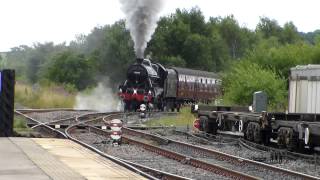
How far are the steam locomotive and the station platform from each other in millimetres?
19667

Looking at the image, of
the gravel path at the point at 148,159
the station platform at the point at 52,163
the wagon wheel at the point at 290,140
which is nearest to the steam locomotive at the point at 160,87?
the gravel path at the point at 148,159

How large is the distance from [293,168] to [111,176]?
4640 mm

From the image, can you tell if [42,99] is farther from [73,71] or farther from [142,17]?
[73,71]

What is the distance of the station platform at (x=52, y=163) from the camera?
10797 mm

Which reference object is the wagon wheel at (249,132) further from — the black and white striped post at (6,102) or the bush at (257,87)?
the bush at (257,87)

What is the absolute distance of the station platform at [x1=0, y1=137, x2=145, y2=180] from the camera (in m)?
10.8

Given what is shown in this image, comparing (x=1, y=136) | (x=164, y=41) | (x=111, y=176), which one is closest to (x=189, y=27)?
(x=164, y=41)

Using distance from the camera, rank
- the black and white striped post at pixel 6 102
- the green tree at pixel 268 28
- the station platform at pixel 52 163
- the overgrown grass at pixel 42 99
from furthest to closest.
Answer: the green tree at pixel 268 28
the overgrown grass at pixel 42 99
the black and white striped post at pixel 6 102
the station platform at pixel 52 163

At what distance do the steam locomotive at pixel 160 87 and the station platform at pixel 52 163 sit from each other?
64.5 feet

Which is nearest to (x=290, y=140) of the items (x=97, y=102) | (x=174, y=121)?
(x=174, y=121)

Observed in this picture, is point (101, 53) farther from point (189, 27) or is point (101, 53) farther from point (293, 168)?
point (293, 168)

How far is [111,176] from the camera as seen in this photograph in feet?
36.9

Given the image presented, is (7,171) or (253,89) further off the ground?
(253,89)

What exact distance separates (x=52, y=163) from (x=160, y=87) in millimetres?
26727
